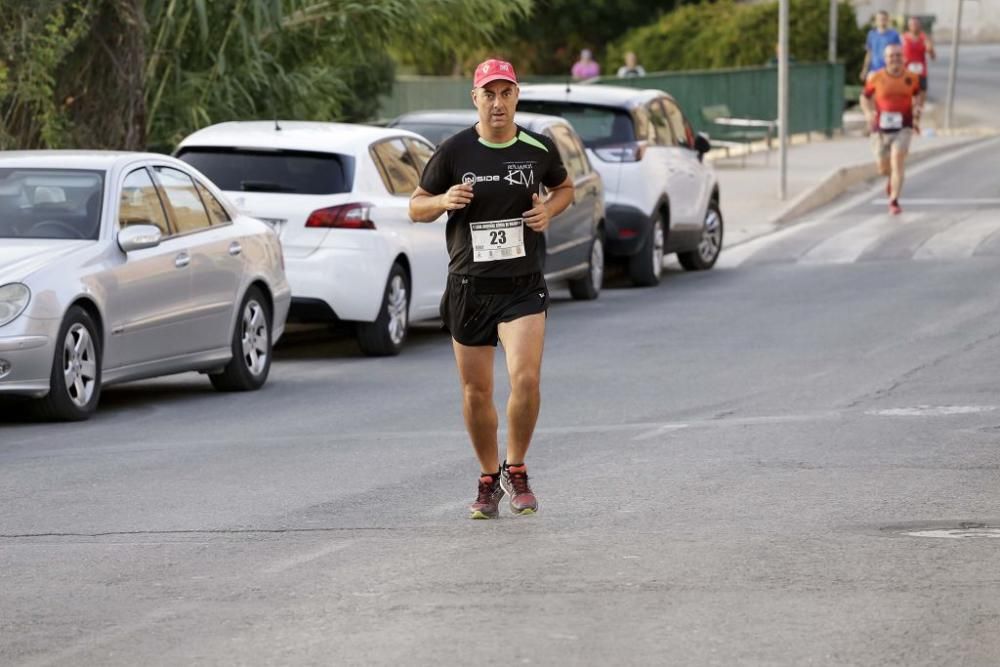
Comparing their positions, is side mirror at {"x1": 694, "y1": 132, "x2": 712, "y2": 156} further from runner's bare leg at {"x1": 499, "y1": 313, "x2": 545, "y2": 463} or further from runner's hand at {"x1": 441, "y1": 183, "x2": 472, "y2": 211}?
runner's hand at {"x1": 441, "y1": 183, "x2": 472, "y2": 211}

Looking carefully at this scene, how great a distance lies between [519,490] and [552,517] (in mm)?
160

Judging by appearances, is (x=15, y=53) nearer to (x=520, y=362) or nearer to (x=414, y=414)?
(x=414, y=414)

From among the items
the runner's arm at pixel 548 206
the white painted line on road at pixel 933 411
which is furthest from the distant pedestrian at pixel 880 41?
the runner's arm at pixel 548 206

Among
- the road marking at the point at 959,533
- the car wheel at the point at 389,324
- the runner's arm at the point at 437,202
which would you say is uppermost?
the runner's arm at the point at 437,202

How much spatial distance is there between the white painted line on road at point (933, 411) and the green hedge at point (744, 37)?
1507 inches

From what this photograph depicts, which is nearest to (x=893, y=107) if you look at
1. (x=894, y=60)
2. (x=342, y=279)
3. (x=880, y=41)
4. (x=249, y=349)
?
(x=894, y=60)

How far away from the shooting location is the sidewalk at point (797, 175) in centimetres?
2789

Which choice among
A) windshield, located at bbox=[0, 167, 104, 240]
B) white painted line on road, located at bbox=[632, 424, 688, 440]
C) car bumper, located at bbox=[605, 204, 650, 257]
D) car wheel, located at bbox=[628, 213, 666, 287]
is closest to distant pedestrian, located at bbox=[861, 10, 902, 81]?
car wheel, located at bbox=[628, 213, 666, 287]

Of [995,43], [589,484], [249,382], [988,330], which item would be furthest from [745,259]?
[995,43]

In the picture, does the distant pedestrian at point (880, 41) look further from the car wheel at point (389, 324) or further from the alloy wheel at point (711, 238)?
the car wheel at point (389, 324)

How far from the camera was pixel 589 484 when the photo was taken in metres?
9.62

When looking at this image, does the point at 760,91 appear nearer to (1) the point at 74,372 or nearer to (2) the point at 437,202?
(1) the point at 74,372

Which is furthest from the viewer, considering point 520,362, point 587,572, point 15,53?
point 15,53

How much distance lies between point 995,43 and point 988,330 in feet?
236
